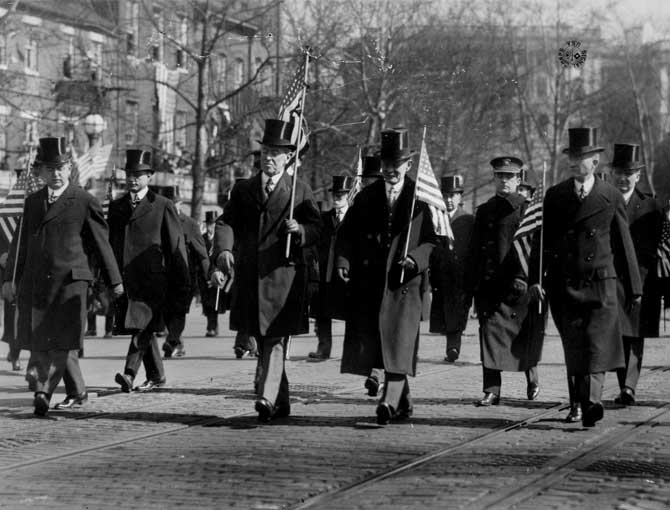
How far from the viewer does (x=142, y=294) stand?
39.6 feet

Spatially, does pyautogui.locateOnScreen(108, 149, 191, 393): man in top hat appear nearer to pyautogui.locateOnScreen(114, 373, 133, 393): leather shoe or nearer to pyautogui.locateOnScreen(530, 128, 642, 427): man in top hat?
pyautogui.locateOnScreen(114, 373, 133, 393): leather shoe

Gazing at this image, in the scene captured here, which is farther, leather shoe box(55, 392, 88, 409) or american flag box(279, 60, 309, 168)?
leather shoe box(55, 392, 88, 409)

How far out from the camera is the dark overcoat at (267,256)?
33.0 feet

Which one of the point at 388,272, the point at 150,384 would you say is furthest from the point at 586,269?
the point at 150,384

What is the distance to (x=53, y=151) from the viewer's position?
10641mm

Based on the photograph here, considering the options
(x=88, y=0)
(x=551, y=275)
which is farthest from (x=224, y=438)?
(x=88, y=0)

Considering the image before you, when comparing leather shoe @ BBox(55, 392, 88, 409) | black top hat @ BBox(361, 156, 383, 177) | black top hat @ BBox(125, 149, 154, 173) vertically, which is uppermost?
black top hat @ BBox(361, 156, 383, 177)

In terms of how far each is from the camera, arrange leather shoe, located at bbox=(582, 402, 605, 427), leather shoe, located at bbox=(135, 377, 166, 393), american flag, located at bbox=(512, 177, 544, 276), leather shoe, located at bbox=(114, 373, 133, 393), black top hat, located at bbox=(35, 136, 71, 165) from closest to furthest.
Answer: leather shoe, located at bbox=(582, 402, 605, 427) < american flag, located at bbox=(512, 177, 544, 276) < black top hat, located at bbox=(35, 136, 71, 165) < leather shoe, located at bbox=(114, 373, 133, 393) < leather shoe, located at bbox=(135, 377, 166, 393)

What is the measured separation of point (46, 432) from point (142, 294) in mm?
2670

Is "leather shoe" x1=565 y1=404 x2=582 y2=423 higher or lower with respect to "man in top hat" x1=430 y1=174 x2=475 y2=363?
lower

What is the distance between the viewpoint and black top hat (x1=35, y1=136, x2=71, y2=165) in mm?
10578

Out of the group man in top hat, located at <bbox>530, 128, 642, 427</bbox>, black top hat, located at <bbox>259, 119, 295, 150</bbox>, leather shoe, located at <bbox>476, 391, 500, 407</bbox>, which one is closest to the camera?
man in top hat, located at <bbox>530, 128, 642, 427</bbox>

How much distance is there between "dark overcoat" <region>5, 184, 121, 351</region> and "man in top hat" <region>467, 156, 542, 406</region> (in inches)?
117

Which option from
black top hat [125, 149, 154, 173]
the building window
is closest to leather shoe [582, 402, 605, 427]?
black top hat [125, 149, 154, 173]
